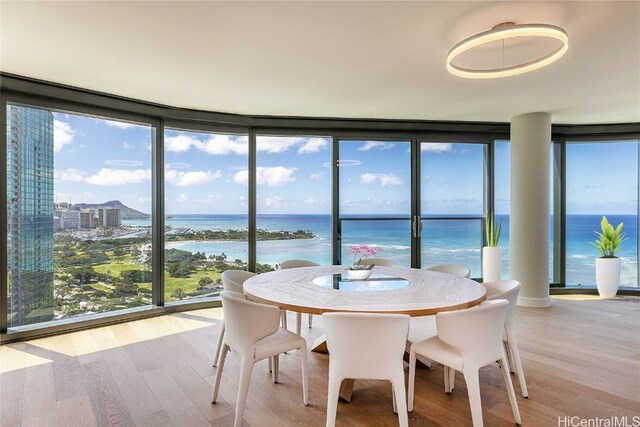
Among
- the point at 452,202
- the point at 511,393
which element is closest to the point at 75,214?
the point at 511,393

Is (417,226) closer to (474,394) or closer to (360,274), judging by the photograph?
(360,274)

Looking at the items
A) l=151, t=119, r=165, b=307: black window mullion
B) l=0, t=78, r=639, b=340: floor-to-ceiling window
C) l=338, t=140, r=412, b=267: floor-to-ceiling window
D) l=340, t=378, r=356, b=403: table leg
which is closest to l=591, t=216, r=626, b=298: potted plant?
l=0, t=78, r=639, b=340: floor-to-ceiling window

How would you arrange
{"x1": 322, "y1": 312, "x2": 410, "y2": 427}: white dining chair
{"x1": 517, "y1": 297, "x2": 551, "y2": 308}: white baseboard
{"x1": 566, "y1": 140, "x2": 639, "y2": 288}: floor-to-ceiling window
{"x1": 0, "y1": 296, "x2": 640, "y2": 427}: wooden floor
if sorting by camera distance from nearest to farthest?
{"x1": 322, "y1": 312, "x2": 410, "y2": 427}: white dining chair → {"x1": 0, "y1": 296, "x2": 640, "y2": 427}: wooden floor → {"x1": 517, "y1": 297, "x2": 551, "y2": 308}: white baseboard → {"x1": 566, "y1": 140, "x2": 639, "y2": 288}: floor-to-ceiling window

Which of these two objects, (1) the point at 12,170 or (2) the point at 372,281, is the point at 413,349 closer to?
(2) the point at 372,281

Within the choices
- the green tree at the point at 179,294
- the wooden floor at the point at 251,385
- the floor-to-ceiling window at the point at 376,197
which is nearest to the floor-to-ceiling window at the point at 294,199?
the floor-to-ceiling window at the point at 376,197

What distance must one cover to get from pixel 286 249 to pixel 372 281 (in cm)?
264

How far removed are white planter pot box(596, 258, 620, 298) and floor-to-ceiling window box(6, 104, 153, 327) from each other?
6453 millimetres

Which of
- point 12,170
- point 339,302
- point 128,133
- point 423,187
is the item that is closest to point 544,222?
point 423,187

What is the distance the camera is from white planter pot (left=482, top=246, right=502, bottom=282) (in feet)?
17.8

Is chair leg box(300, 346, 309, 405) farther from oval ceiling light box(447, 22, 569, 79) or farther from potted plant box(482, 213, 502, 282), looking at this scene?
potted plant box(482, 213, 502, 282)

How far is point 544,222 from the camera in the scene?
5012mm

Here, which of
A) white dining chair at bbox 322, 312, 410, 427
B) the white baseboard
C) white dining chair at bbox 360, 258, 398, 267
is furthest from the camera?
the white baseboard

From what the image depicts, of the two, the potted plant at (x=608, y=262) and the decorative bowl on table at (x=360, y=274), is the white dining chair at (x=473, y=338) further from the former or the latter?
the potted plant at (x=608, y=262)

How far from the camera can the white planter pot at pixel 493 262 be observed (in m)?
5.41
